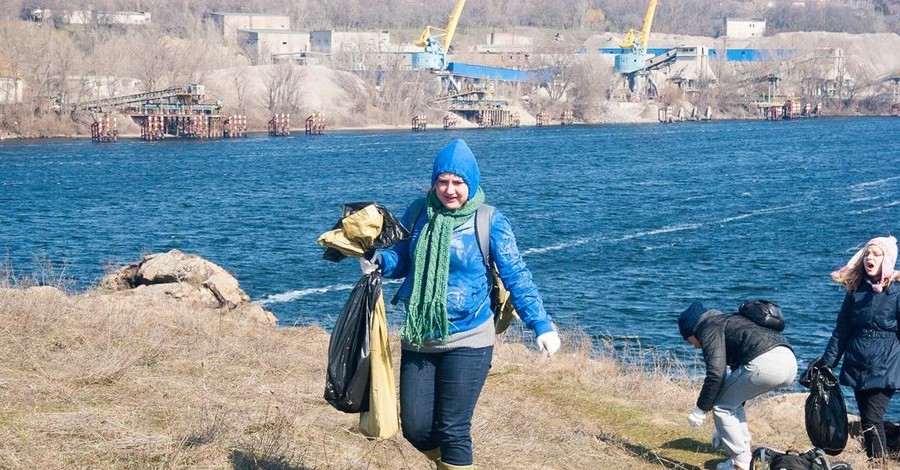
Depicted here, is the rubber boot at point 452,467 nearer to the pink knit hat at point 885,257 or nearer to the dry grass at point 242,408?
the dry grass at point 242,408

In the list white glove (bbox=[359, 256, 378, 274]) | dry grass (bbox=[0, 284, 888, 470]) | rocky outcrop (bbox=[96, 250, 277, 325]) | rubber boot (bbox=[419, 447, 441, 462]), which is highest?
white glove (bbox=[359, 256, 378, 274])

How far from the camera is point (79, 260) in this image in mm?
26547

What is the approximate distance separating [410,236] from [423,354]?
0.56 meters

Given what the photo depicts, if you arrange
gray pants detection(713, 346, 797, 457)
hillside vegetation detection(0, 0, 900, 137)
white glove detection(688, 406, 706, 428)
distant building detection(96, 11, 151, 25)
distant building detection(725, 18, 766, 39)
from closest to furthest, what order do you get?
gray pants detection(713, 346, 797, 457)
white glove detection(688, 406, 706, 428)
hillside vegetation detection(0, 0, 900, 137)
distant building detection(96, 11, 151, 25)
distant building detection(725, 18, 766, 39)

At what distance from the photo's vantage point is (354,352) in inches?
203

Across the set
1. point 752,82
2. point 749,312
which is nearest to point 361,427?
point 749,312

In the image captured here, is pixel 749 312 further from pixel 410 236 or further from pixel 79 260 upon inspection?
pixel 79 260

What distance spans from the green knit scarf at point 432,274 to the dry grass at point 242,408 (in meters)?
1.17

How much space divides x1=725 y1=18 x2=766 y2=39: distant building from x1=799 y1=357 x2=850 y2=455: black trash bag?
191006 millimetres

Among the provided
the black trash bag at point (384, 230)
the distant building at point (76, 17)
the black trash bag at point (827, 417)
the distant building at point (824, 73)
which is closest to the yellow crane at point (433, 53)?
the distant building at point (76, 17)

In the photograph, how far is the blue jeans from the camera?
5066mm

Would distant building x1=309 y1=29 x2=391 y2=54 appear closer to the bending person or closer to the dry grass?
the dry grass

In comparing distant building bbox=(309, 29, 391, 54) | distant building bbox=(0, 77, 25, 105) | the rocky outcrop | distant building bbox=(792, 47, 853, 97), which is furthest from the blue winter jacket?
Answer: distant building bbox=(792, 47, 853, 97)

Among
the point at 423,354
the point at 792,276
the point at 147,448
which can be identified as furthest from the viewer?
the point at 792,276
